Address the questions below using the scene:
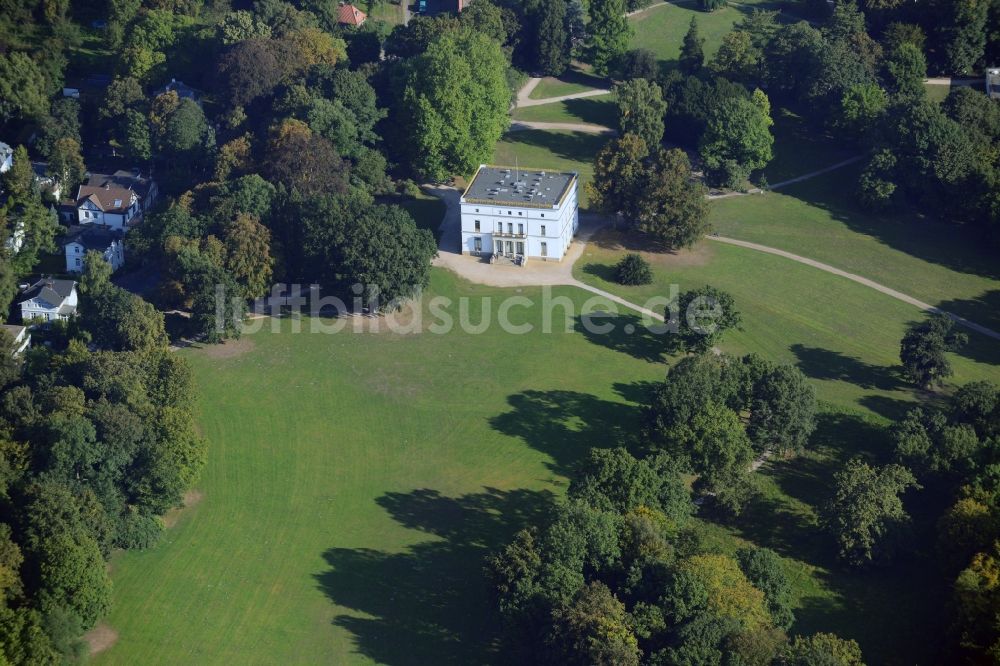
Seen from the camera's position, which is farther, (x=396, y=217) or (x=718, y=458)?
(x=396, y=217)

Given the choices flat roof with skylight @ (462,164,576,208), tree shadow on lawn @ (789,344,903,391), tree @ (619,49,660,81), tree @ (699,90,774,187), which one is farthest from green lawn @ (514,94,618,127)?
tree shadow on lawn @ (789,344,903,391)

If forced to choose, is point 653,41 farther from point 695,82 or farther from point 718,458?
point 718,458

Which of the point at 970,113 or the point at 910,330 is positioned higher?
the point at 970,113

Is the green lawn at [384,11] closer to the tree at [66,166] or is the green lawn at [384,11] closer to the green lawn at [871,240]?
the tree at [66,166]

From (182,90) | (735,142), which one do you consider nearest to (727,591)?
(735,142)

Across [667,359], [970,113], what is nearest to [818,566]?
[667,359]

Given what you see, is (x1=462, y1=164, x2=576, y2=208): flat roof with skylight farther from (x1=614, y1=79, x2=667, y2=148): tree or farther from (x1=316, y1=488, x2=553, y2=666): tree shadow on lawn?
(x1=316, y1=488, x2=553, y2=666): tree shadow on lawn
